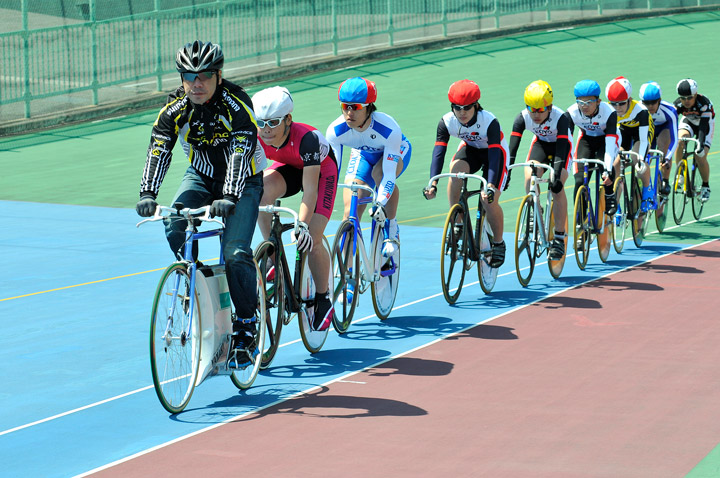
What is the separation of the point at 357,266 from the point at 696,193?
25.3 feet

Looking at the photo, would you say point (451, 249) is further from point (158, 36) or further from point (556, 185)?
point (158, 36)

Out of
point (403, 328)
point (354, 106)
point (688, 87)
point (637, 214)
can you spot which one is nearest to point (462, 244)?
point (403, 328)

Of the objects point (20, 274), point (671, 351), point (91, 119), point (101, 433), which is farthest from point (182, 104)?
point (91, 119)

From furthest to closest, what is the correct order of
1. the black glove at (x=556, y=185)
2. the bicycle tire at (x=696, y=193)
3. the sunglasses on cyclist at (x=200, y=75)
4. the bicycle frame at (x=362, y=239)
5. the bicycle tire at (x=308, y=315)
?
the bicycle tire at (x=696, y=193), the black glove at (x=556, y=185), the bicycle frame at (x=362, y=239), the bicycle tire at (x=308, y=315), the sunglasses on cyclist at (x=200, y=75)

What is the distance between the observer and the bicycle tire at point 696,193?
48.3 feet

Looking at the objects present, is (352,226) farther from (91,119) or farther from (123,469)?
(91,119)

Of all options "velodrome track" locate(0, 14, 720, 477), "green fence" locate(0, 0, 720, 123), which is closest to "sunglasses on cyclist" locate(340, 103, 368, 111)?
"velodrome track" locate(0, 14, 720, 477)

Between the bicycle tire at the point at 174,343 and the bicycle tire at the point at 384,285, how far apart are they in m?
2.65

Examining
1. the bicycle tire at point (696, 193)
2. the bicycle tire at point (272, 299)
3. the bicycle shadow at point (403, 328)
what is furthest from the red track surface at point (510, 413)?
the bicycle tire at point (696, 193)

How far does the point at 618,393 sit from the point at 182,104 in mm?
3128

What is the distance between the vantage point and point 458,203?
967 centimetres

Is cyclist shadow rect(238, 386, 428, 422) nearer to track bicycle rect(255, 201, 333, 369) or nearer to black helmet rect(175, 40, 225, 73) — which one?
track bicycle rect(255, 201, 333, 369)

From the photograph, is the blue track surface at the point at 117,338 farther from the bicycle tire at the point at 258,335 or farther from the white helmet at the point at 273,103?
the white helmet at the point at 273,103

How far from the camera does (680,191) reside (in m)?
14.6
